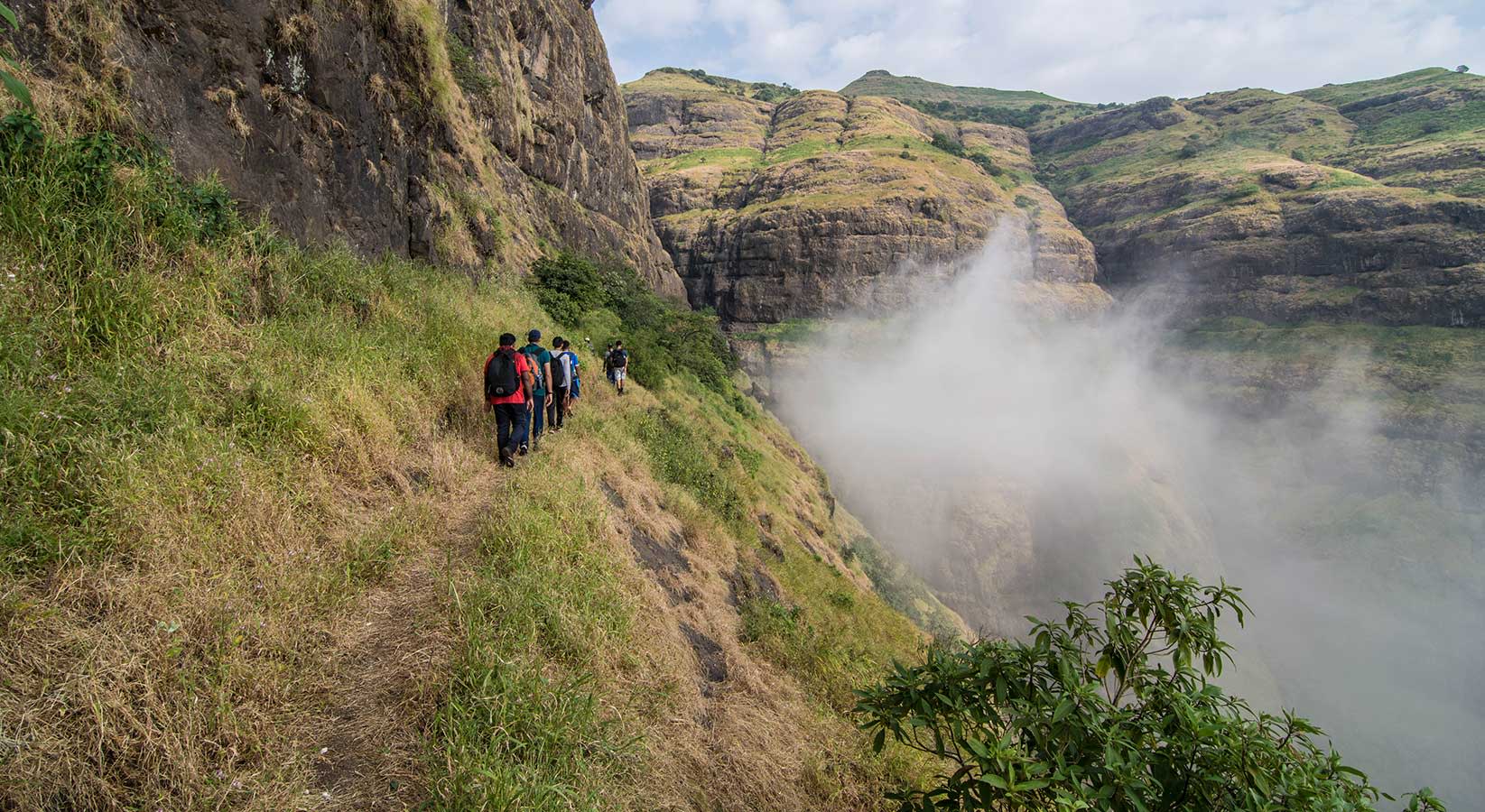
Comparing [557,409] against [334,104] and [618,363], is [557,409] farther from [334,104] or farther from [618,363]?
[334,104]

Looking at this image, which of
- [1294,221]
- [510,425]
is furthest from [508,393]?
[1294,221]

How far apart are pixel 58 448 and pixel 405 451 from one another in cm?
240

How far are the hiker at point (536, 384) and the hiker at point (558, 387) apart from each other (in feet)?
1.05

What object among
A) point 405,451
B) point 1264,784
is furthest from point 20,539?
point 1264,784

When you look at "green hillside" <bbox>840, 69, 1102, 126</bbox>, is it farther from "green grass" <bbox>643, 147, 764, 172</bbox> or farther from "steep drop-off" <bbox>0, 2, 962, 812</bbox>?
"steep drop-off" <bbox>0, 2, 962, 812</bbox>

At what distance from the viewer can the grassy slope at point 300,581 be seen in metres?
2.91

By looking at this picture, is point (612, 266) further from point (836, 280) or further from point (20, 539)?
point (836, 280)

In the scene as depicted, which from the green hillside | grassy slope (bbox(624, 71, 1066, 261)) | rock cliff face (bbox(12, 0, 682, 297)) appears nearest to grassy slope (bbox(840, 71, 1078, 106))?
A: the green hillside

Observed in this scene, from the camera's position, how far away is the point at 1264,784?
2.39 metres

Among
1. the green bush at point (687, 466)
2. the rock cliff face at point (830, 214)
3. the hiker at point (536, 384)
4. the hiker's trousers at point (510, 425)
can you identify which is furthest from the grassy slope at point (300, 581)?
the rock cliff face at point (830, 214)

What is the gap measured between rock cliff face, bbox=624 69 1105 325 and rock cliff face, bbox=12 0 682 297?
41.0 metres

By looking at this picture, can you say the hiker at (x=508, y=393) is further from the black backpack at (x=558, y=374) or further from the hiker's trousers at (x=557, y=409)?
the hiker's trousers at (x=557, y=409)

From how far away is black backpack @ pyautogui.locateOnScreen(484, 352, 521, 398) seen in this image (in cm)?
672

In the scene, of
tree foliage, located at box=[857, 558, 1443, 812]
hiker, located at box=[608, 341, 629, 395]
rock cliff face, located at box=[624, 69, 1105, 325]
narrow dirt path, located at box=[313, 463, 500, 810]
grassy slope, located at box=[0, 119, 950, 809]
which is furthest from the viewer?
rock cliff face, located at box=[624, 69, 1105, 325]
